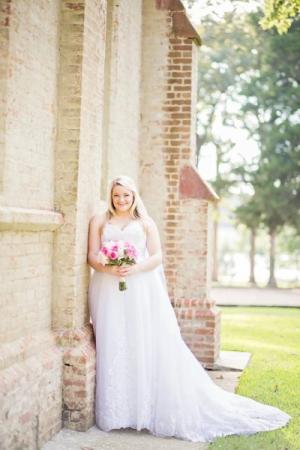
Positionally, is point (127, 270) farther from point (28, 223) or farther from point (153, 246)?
point (28, 223)

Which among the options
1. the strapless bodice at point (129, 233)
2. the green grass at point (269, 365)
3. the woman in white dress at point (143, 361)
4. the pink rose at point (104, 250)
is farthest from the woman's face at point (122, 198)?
the green grass at point (269, 365)

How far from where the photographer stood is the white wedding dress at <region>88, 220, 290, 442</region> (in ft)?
20.2

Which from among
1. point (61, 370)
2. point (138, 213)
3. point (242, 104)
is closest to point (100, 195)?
point (138, 213)

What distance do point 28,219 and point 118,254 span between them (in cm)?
110

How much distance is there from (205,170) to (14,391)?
2630cm

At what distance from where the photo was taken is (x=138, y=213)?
6672mm

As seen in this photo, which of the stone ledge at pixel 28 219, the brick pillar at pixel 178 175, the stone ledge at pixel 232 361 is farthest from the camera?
the brick pillar at pixel 178 175

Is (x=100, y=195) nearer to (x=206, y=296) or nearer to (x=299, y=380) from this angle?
(x=206, y=296)

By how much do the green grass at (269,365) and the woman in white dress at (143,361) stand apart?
0.88 feet

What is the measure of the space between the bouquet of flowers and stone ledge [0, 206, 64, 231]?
473 millimetres

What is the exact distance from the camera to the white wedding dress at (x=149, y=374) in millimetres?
6145

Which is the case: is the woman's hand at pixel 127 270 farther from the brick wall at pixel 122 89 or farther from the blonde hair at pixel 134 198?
the brick wall at pixel 122 89

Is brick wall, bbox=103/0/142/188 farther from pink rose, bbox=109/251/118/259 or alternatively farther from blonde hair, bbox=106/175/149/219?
pink rose, bbox=109/251/118/259

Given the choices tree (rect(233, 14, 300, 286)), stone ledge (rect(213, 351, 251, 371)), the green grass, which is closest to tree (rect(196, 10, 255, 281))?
tree (rect(233, 14, 300, 286))
